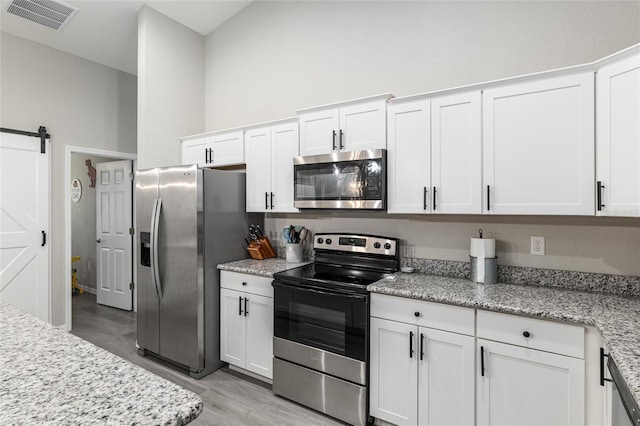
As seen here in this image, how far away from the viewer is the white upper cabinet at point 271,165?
3.03 m

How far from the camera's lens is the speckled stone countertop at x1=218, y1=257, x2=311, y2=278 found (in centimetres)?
274

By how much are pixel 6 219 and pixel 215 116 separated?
7.90ft

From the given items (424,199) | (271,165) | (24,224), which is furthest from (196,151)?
(424,199)

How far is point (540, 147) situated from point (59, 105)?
4780 mm

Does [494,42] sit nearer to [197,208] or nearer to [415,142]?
[415,142]

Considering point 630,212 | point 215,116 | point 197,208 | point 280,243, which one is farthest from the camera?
point 215,116

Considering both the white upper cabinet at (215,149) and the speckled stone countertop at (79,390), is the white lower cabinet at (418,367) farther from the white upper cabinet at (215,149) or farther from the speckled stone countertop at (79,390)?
the white upper cabinet at (215,149)

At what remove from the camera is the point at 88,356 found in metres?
1.07

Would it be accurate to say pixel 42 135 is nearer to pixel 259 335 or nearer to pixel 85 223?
pixel 85 223

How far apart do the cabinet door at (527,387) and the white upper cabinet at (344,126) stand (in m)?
1.54

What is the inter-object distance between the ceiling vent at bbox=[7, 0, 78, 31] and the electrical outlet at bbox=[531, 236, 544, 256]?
4.52m

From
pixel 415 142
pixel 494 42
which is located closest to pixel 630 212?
pixel 415 142

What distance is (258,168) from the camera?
10.6ft

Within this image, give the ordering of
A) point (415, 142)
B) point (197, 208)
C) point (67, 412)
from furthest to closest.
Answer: point (197, 208) < point (415, 142) < point (67, 412)
